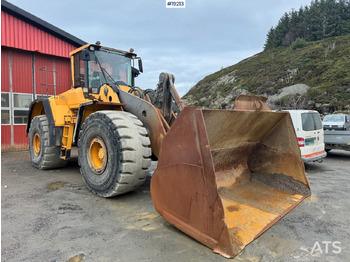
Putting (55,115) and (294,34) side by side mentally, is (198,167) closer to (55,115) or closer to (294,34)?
(55,115)

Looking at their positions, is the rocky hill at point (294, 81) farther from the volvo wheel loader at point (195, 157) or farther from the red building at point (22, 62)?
the volvo wheel loader at point (195, 157)

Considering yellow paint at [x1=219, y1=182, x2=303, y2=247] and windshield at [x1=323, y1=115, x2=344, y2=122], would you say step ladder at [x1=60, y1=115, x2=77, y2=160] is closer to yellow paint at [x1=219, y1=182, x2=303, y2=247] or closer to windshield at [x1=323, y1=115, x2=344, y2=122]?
yellow paint at [x1=219, y1=182, x2=303, y2=247]

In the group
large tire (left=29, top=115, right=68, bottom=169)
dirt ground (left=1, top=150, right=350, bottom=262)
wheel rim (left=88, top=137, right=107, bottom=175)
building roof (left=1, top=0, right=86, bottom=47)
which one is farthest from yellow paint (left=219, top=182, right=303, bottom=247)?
building roof (left=1, top=0, right=86, bottom=47)

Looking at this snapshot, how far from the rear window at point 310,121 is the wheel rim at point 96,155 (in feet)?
17.8

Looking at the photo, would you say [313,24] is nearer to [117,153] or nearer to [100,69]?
[100,69]

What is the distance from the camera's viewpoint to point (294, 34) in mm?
50375

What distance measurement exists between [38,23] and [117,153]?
9776mm

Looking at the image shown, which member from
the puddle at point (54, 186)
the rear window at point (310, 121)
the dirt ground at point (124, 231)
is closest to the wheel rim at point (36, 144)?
the puddle at point (54, 186)

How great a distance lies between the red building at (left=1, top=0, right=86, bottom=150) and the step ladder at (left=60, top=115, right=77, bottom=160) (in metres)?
4.79

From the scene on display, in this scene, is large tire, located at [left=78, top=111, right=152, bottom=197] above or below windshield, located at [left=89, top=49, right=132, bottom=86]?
below

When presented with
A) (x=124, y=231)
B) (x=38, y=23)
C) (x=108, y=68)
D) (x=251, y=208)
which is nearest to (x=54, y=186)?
(x=124, y=231)

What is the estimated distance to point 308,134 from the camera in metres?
6.80

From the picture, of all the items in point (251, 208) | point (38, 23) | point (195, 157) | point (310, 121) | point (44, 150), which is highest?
point (38, 23)

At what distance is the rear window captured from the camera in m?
6.84
